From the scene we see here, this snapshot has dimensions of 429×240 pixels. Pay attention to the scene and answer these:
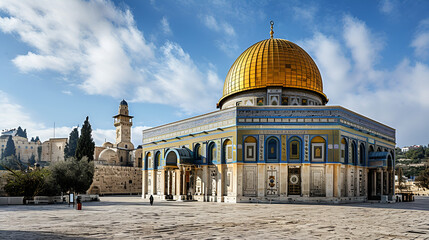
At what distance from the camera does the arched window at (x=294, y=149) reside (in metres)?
27.4

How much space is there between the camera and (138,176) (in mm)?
55500

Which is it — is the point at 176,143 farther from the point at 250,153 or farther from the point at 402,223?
the point at 402,223

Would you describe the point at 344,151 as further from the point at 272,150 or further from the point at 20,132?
the point at 20,132

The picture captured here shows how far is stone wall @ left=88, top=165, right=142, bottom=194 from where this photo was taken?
4975 cm

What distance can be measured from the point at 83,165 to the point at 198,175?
31.3 ft

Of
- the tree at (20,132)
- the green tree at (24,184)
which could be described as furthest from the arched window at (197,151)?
the tree at (20,132)

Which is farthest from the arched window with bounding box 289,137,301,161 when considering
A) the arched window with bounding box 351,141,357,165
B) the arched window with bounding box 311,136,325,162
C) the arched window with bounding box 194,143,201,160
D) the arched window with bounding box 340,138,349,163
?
the arched window with bounding box 194,143,201,160

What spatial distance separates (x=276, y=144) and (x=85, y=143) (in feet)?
88.4

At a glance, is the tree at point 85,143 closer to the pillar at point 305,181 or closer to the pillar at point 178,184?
the pillar at point 178,184

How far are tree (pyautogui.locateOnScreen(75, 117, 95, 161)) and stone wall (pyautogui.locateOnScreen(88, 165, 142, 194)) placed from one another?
14.0 feet

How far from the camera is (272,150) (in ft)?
91.1

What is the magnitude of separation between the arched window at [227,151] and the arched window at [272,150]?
2758mm

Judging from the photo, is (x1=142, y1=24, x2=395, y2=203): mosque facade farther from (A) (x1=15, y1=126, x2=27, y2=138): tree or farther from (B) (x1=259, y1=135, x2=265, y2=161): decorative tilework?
(A) (x1=15, y1=126, x2=27, y2=138): tree

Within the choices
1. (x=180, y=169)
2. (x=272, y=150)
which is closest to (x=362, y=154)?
(x=272, y=150)
